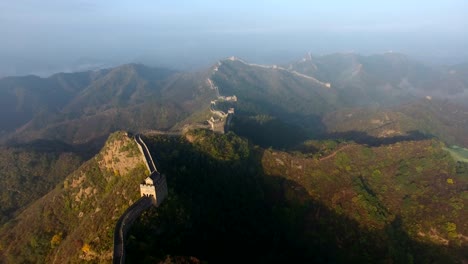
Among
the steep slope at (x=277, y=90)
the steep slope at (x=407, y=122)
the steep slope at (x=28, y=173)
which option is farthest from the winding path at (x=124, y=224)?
the steep slope at (x=277, y=90)

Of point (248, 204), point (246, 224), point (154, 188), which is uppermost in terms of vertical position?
point (154, 188)

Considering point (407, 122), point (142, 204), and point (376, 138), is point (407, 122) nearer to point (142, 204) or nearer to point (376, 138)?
point (376, 138)

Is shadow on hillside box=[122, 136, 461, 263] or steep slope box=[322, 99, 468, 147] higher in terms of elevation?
shadow on hillside box=[122, 136, 461, 263]

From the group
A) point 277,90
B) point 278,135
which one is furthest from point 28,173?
point 277,90

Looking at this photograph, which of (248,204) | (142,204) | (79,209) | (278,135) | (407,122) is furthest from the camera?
(407,122)

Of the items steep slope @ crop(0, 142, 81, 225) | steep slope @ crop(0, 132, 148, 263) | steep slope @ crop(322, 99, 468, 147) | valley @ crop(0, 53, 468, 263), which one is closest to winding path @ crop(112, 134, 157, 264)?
valley @ crop(0, 53, 468, 263)

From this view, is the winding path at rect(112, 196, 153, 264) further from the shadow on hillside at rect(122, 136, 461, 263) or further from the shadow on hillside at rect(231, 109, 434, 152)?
the shadow on hillside at rect(231, 109, 434, 152)

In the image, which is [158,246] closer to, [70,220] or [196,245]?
[196,245]
